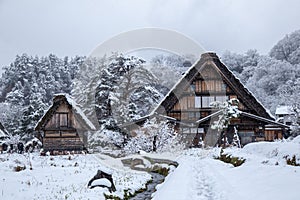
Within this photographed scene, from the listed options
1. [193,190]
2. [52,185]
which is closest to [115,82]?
[52,185]

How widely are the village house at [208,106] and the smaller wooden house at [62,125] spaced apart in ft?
19.4

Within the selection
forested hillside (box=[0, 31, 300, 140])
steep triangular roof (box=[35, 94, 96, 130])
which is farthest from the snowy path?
forested hillside (box=[0, 31, 300, 140])

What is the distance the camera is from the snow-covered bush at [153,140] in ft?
95.9

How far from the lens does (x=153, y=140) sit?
29.3m

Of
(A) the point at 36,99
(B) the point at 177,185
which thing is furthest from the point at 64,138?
(B) the point at 177,185

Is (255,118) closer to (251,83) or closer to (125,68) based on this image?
(125,68)

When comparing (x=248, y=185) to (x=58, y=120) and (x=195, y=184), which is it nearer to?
(x=195, y=184)

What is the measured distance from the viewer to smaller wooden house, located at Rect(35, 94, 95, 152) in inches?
1330

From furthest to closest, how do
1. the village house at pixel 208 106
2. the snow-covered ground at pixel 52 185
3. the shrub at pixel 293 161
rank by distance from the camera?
1. the village house at pixel 208 106
2. the shrub at pixel 293 161
3. the snow-covered ground at pixel 52 185

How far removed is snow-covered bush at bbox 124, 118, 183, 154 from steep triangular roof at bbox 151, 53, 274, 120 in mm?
6624

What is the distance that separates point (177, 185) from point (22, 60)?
73.9m

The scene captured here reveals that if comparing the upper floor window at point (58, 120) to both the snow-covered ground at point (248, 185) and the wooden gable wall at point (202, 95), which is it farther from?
the snow-covered ground at point (248, 185)

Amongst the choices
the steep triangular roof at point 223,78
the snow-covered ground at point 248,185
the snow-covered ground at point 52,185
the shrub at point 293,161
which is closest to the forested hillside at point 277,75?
the steep triangular roof at point 223,78

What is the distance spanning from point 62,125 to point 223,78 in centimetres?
1838
